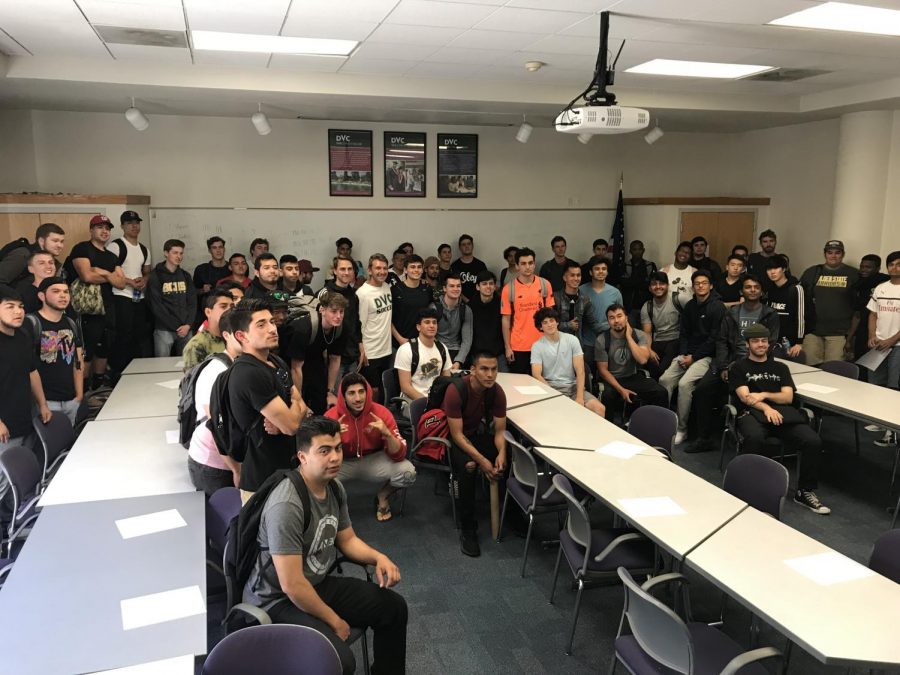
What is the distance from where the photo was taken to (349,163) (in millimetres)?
8922

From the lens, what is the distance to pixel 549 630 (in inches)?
135

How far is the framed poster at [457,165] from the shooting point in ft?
30.5

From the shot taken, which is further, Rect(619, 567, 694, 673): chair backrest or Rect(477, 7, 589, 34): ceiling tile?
Rect(477, 7, 589, 34): ceiling tile

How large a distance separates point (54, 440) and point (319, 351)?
1838 mm

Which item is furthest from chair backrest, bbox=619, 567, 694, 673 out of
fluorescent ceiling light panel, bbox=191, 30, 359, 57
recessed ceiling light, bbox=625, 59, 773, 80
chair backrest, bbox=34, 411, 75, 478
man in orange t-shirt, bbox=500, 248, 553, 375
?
recessed ceiling light, bbox=625, 59, 773, 80

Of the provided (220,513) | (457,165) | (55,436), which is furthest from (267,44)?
(457,165)

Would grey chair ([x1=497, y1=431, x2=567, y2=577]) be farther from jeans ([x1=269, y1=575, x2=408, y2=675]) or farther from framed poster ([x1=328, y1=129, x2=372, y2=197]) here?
framed poster ([x1=328, y1=129, x2=372, y2=197])

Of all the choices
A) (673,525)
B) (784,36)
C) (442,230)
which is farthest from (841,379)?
(442,230)

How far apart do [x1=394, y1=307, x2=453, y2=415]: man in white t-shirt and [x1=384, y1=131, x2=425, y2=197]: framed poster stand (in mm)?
4229

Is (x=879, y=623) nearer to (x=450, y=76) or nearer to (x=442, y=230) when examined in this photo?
(x=450, y=76)

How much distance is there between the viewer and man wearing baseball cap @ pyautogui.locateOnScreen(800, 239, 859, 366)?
283 inches

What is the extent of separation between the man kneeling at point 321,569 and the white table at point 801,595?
51.0 inches

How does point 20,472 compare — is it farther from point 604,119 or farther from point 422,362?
point 604,119

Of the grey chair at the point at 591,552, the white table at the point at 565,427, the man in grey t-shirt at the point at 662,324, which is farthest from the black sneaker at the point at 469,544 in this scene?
the man in grey t-shirt at the point at 662,324
